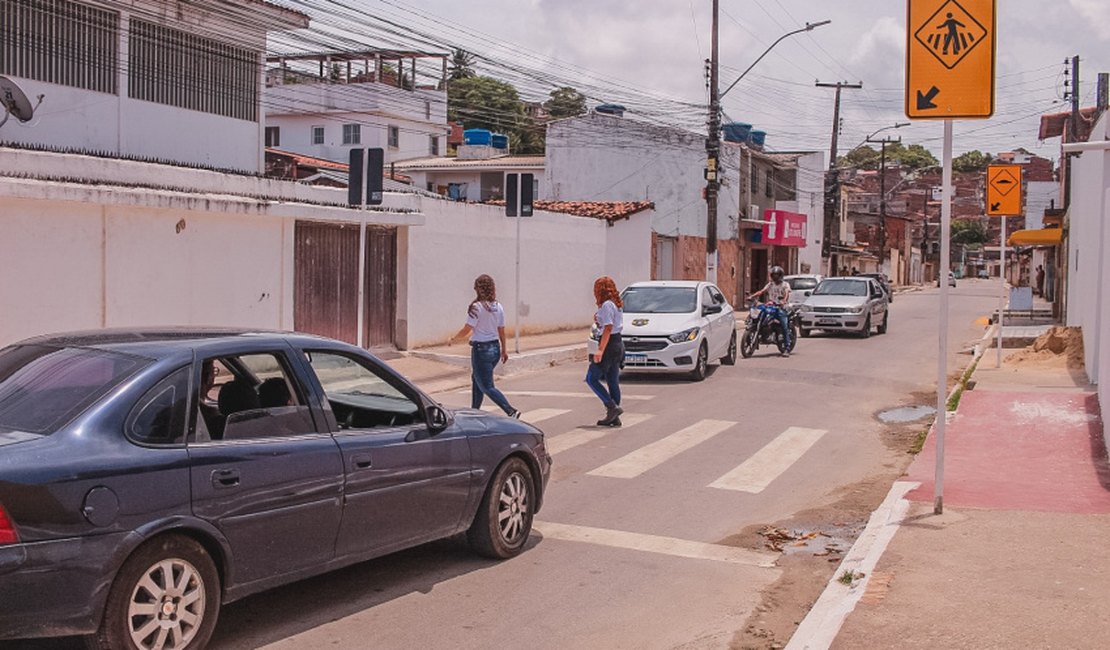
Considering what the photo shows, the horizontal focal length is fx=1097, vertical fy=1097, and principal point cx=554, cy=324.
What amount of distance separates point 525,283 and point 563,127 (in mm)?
19869

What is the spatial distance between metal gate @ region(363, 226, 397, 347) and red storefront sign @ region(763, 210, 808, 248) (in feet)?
97.5

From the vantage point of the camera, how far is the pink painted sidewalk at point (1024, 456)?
28.8 feet

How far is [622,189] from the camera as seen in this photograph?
43.0 m

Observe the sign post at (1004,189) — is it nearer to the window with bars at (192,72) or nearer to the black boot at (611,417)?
the black boot at (611,417)

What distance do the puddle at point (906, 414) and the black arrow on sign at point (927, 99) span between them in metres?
6.83

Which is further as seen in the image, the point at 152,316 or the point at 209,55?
the point at 209,55

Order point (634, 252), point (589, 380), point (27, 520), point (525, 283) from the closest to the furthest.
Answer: point (27, 520) → point (589, 380) → point (525, 283) → point (634, 252)

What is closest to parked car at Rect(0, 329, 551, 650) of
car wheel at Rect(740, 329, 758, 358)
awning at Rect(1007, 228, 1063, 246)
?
car wheel at Rect(740, 329, 758, 358)

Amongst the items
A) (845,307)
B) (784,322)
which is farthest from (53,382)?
(845,307)

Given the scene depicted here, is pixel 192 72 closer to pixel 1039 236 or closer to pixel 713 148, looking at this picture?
pixel 713 148

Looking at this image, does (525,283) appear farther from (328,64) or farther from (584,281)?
(328,64)

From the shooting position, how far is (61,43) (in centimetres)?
1644

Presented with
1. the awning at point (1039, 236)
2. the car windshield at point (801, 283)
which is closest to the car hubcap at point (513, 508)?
the awning at point (1039, 236)

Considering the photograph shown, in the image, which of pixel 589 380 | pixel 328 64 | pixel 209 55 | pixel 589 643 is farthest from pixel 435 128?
pixel 589 643
